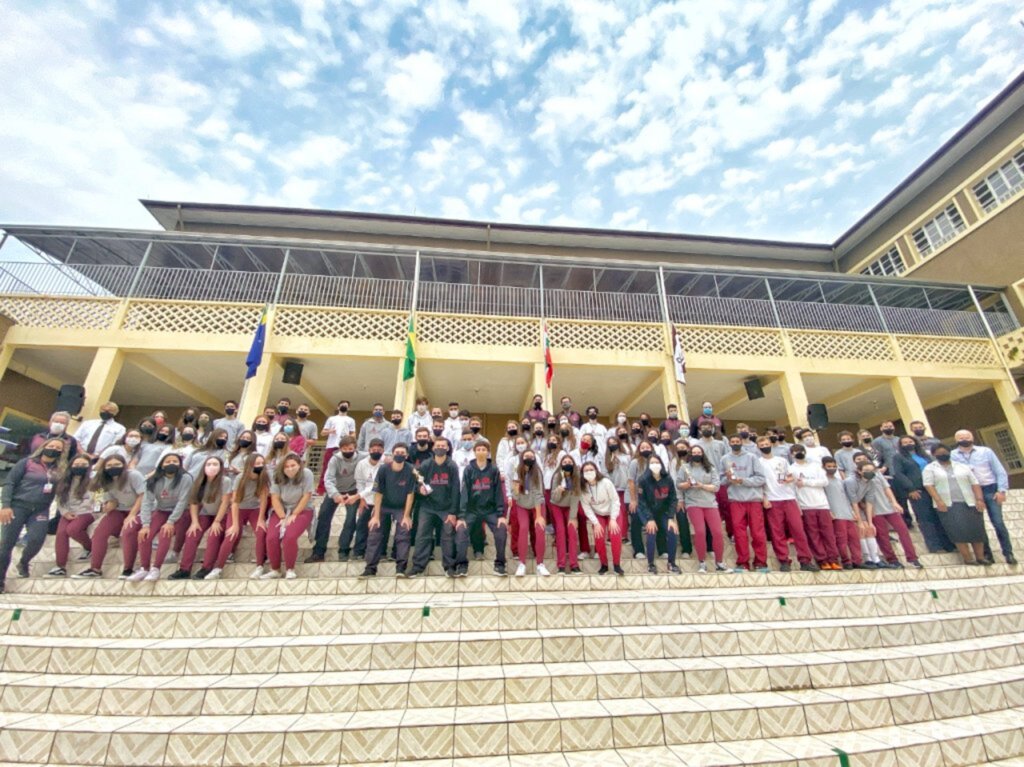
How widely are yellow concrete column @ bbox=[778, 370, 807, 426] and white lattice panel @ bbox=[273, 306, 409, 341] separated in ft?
31.5

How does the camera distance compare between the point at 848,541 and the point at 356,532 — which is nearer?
the point at 356,532

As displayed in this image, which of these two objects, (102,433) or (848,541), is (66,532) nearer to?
(102,433)

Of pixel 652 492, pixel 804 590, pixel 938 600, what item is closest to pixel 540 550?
pixel 652 492

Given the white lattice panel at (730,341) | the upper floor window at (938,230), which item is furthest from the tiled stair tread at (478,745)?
the upper floor window at (938,230)

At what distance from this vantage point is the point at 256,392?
9.19m

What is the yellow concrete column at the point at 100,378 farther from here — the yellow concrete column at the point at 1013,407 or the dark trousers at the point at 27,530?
the yellow concrete column at the point at 1013,407

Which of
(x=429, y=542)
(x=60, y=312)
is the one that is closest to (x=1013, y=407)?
(x=429, y=542)

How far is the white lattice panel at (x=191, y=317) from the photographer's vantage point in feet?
31.3

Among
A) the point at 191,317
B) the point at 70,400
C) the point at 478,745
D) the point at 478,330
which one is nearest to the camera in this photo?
the point at 478,745

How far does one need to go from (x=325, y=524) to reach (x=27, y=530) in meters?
3.01

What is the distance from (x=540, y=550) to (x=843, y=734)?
112 inches

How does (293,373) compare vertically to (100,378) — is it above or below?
above

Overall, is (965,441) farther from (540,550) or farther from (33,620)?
(33,620)

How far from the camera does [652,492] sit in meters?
5.25
